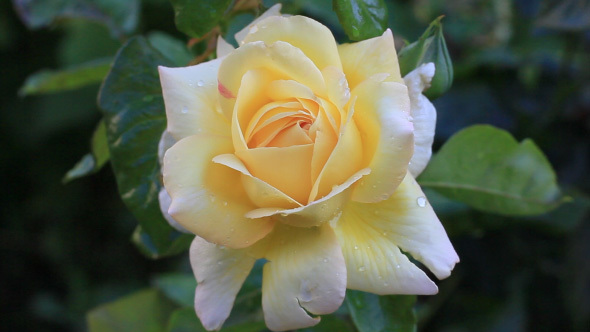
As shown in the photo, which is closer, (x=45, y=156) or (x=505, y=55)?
(x=505, y=55)

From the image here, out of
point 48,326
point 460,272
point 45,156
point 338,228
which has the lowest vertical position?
point 48,326

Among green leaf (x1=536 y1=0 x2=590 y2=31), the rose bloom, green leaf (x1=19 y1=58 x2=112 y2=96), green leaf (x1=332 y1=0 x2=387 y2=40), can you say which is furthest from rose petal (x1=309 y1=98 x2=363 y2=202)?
green leaf (x1=536 y1=0 x2=590 y2=31)

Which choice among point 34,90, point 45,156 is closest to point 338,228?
point 34,90

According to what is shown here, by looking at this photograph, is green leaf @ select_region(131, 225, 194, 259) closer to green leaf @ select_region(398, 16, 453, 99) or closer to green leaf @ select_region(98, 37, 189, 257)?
green leaf @ select_region(98, 37, 189, 257)

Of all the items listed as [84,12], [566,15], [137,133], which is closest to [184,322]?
[137,133]

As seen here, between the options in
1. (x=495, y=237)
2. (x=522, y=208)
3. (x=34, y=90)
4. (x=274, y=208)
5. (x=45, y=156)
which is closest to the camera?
(x=274, y=208)

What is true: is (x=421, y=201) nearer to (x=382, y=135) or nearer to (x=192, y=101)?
(x=382, y=135)

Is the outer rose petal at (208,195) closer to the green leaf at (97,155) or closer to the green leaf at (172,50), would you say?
the green leaf at (97,155)

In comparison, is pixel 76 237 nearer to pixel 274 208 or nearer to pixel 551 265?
pixel 551 265

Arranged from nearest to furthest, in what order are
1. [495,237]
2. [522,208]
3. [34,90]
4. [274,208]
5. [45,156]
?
1. [274,208]
2. [522,208]
3. [34,90]
4. [495,237]
5. [45,156]
